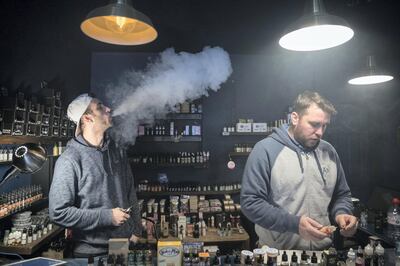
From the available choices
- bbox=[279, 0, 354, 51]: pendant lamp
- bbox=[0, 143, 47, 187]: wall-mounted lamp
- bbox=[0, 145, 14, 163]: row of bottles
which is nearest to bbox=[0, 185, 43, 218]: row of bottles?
bbox=[0, 145, 14, 163]: row of bottles

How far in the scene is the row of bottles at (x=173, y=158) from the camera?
15.1 feet

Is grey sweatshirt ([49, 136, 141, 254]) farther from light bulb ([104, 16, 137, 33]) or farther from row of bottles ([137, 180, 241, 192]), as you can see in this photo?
row of bottles ([137, 180, 241, 192])

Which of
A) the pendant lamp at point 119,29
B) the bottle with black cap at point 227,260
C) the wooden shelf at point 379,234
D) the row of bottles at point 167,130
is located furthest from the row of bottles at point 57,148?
the wooden shelf at point 379,234

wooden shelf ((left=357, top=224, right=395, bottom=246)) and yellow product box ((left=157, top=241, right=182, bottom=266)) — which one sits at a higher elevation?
yellow product box ((left=157, top=241, right=182, bottom=266))

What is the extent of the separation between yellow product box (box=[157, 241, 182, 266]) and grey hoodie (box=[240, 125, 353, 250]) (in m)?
0.70

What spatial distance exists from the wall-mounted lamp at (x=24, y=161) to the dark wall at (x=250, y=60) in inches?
77.0

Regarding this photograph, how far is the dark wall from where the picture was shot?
3.32 metres

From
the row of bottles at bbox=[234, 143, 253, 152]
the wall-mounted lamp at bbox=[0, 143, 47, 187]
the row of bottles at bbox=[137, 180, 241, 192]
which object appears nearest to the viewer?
the wall-mounted lamp at bbox=[0, 143, 47, 187]

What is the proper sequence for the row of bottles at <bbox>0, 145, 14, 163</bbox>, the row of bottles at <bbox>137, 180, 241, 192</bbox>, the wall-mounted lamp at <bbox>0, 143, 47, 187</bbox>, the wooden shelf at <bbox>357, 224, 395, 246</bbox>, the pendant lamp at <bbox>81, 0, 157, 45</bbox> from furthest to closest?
1. the row of bottles at <bbox>137, 180, 241, 192</bbox>
2. the wooden shelf at <bbox>357, 224, 395, 246</bbox>
3. the row of bottles at <bbox>0, 145, 14, 163</bbox>
4. the pendant lamp at <bbox>81, 0, 157, 45</bbox>
5. the wall-mounted lamp at <bbox>0, 143, 47, 187</bbox>

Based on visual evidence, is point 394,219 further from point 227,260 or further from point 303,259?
point 227,260

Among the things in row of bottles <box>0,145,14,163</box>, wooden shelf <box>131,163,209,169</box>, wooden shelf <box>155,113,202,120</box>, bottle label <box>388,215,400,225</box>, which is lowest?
bottle label <box>388,215,400,225</box>

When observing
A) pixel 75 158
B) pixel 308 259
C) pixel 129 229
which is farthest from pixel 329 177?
pixel 75 158

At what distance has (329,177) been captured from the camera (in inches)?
90.0

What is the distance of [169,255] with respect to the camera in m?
1.76
